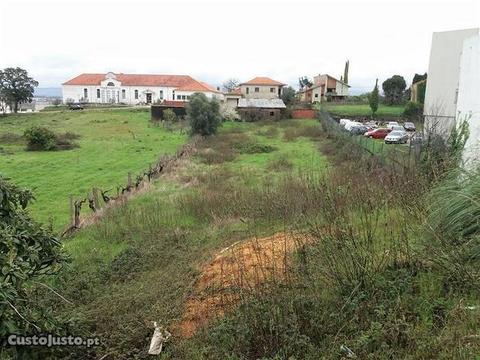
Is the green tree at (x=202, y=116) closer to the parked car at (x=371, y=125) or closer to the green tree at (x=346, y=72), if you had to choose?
the parked car at (x=371, y=125)

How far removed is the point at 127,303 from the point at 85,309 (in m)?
0.61

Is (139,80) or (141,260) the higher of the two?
(139,80)

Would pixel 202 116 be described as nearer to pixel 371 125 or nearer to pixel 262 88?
pixel 371 125

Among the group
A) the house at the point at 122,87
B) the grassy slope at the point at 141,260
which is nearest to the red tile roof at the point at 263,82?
the house at the point at 122,87

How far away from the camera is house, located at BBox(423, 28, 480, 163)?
28.9 ft

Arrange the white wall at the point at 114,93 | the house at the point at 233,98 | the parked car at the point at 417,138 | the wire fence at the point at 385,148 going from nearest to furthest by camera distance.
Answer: the wire fence at the point at 385,148
the parked car at the point at 417,138
the house at the point at 233,98
the white wall at the point at 114,93

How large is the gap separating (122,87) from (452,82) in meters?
60.1

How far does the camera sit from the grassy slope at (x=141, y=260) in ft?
16.7

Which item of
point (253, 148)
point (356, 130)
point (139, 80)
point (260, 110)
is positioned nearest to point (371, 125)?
point (260, 110)

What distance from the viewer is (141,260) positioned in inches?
308

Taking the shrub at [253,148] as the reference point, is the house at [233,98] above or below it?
above

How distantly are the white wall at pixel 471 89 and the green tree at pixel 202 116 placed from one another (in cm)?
2748

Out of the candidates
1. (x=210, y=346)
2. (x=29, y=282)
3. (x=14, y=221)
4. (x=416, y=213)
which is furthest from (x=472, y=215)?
(x=14, y=221)

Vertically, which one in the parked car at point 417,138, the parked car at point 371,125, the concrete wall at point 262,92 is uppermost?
the concrete wall at point 262,92
